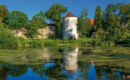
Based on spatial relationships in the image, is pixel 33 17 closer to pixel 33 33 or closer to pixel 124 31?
pixel 33 33

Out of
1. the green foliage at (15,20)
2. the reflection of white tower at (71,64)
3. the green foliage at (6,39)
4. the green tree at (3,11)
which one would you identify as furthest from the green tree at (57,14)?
the reflection of white tower at (71,64)

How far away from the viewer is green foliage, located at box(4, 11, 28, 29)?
4569 centimetres

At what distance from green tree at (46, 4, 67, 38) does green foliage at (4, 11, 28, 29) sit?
306 inches

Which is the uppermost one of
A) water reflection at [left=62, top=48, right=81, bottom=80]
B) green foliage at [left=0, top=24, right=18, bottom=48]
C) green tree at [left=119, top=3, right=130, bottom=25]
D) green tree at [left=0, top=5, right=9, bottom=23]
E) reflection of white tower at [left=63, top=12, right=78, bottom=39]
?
green tree at [left=0, top=5, right=9, bottom=23]

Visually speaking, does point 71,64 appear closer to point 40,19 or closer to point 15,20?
point 40,19

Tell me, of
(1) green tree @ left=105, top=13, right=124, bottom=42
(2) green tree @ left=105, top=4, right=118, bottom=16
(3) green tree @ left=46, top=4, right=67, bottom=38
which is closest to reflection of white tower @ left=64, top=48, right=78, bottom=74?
(1) green tree @ left=105, top=13, right=124, bottom=42

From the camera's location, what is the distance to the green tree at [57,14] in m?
45.4

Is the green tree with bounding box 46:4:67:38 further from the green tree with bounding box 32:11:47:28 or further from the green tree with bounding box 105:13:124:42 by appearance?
the green tree with bounding box 105:13:124:42

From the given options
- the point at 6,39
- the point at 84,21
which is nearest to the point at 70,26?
the point at 84,21

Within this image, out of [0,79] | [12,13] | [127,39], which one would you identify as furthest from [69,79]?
[12,13]

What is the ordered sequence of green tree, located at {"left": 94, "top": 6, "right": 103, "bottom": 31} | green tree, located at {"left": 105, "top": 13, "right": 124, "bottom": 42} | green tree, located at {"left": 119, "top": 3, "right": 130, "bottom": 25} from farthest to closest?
1. green tree, located at {"left": 119, "top": 3, "right": 130, "bottom": 25}
2. green tree, located at {"left": 94, "top": 6, "right": 103, "bottom": 31}
3. green tree, located at {"left": 105, "top": 13, "right": 124, "bottom": 42}

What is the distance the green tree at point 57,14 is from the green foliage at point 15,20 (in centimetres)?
777

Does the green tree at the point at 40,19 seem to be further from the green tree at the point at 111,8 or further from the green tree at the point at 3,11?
the green tree at the point at 111,8

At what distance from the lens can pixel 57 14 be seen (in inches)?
1805
